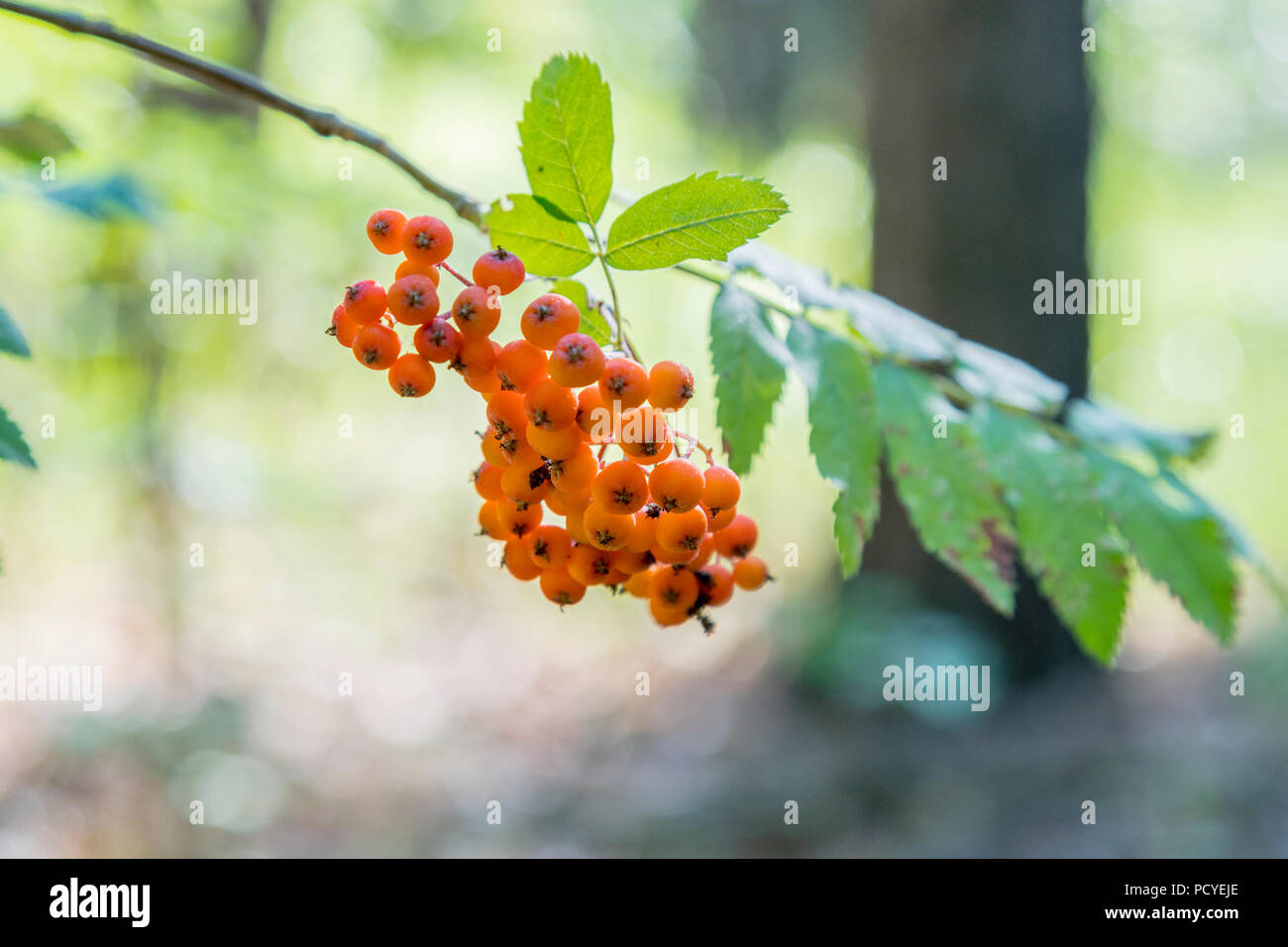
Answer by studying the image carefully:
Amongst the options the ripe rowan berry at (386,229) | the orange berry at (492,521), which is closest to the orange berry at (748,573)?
the orange berry at (492,521)

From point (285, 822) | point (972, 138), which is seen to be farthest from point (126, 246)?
point (972, 138)

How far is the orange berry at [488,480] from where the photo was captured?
122 cm

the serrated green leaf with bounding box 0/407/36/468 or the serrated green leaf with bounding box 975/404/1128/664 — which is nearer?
the serrated green leaf with bounding box 0/407/36/468

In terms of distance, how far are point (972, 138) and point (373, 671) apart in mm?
6150

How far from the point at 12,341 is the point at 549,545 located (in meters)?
0.81

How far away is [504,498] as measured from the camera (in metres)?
1.24

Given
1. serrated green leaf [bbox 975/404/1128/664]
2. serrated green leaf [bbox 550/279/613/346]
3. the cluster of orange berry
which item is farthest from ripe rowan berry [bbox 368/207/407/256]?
serrated green leaf [bbox 975/404/1128/664]

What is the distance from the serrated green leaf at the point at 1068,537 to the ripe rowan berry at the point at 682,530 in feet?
2.30

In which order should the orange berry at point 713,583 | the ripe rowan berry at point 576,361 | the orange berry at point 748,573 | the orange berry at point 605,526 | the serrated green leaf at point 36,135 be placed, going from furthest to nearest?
the serrated green leaf at point 36,135
the orange berry at point 748,573
the orange berry at point 713,583
the orange berry at point 605,526
the ripe rowan berry at point 576,361

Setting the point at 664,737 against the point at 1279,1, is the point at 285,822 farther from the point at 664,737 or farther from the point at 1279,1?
the point at 1279,1

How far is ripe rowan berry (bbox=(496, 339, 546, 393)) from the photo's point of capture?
3.45ft

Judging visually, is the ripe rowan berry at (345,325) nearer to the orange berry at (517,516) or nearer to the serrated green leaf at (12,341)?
the orange berry at (517,516)

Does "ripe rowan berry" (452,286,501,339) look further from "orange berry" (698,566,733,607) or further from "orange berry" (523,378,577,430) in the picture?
"orange berry" (698,566,733,607)

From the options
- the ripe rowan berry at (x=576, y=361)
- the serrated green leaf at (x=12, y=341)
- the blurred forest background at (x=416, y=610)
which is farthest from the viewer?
the blurred forest background at (x=416, y=610)
